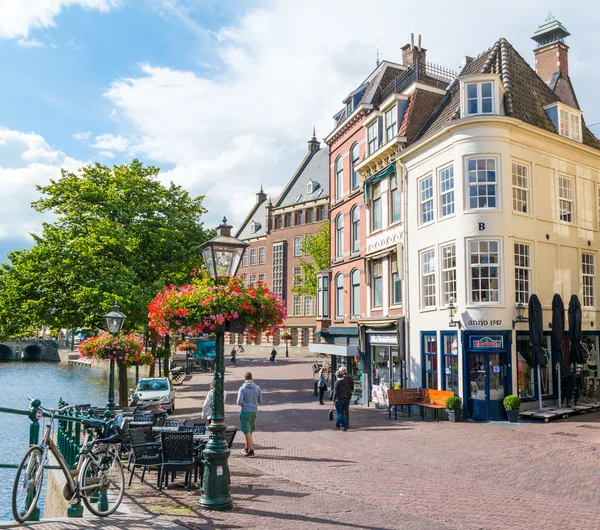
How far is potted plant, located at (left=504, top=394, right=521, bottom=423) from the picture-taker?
698 inches

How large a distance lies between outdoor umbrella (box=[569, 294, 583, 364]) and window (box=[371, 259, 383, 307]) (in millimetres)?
7668

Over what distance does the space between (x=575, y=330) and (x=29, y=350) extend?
84.5 meters

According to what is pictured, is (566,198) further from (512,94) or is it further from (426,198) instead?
(426,198)

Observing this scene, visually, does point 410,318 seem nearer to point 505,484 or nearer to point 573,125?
point 573,125

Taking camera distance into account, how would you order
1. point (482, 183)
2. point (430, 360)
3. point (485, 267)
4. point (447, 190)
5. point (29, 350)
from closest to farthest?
point (485, 267)
point (482, 183)
point (447, 190)
point (430, 360)
point (29, 350)

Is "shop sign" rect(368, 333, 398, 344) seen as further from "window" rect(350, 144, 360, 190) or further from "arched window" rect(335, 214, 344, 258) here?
"window" rect(350, 144, 360, 190)

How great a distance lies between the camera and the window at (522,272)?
19.4m

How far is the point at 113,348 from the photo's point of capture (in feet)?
68.6

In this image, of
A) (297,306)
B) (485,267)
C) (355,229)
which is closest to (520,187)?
(485,267)

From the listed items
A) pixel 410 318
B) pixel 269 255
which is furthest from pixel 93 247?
pixel 269 255

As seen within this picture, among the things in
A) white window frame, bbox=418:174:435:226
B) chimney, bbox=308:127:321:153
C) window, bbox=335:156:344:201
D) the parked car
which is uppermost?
chimney, bbox=308:127:321:153

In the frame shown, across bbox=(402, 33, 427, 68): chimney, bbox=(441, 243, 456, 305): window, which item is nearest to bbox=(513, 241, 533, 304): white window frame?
bbox=(441, 243, 456, 305): window

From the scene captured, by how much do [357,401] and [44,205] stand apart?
58.6ft

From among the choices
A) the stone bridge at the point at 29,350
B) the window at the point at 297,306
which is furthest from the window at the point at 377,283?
the stone bridge at the point at 29,350
